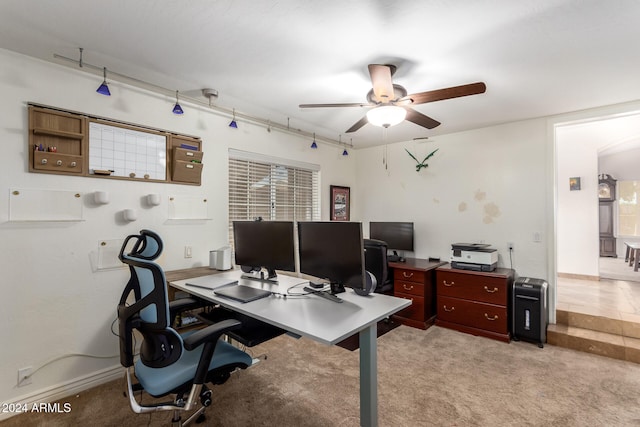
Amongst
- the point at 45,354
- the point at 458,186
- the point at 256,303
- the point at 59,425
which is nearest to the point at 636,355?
the point at 458,186

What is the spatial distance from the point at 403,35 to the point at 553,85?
163 cm

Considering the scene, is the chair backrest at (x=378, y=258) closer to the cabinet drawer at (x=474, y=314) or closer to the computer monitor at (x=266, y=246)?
the cabinet drawer at (x=474, y=314)

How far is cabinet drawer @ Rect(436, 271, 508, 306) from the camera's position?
3.29 meters

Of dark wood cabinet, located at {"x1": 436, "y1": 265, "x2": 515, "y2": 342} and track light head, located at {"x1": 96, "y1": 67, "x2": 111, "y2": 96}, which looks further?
dark wood cabinet, located at {"x1": 436, "y1": 265, "x2": 515, "y2": 342}

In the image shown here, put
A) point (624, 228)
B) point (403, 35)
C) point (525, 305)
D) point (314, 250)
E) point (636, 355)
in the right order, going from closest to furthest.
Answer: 1. point (403, 35)
2. point (314, 250)
3. point (636, 355)
4. point (525, 305)
5. point (624, 228)

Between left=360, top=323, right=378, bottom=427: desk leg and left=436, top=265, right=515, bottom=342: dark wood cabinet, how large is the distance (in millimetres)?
2301

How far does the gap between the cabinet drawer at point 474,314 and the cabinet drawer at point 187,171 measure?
3.07 m

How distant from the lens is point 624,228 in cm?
688

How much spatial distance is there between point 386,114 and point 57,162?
245 cm

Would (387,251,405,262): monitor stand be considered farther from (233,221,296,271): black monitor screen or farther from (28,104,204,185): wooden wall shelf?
(28,104,204,185): wooden wall shelf

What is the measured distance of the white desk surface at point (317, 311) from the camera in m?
1.50

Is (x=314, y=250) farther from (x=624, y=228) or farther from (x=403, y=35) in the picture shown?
(x=624, y=228)

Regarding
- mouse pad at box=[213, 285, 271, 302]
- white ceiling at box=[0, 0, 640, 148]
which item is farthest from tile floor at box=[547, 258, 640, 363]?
mouse pad at box=[213, 285, 271, 302]

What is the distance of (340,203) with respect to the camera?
15.7 feet
